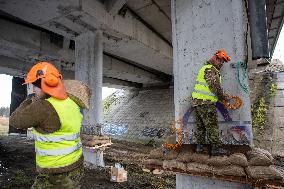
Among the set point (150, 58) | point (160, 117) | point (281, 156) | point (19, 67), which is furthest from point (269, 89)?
point (19, 67)

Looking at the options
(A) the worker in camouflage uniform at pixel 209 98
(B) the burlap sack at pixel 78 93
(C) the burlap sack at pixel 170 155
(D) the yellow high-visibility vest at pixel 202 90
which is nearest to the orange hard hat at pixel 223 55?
(A) the worker in camouflage uniform at pixel 209 98

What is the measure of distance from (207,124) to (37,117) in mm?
3230

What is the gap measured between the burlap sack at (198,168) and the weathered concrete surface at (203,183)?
797mm

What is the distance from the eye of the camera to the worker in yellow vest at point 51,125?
96.6 inches

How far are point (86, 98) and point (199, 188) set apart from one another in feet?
11.2

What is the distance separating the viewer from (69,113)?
2611mm

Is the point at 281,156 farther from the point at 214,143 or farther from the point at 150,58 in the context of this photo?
the point at 150,58

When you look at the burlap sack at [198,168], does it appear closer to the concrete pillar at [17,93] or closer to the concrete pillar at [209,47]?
the concrete pillar at [209,47]

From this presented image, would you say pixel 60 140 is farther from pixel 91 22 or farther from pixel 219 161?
pixel 91 22

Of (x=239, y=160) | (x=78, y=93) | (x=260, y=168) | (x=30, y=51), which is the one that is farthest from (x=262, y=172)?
(x=30, y=51)

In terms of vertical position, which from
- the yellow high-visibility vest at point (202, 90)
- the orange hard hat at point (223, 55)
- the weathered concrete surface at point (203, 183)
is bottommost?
the weathered concrete surface at point (203, 183)

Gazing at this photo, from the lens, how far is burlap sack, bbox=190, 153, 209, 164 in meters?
4.33

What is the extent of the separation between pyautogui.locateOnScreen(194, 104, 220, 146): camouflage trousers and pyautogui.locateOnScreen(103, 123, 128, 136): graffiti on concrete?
48.4ft

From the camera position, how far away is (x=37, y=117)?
95.0 inches
